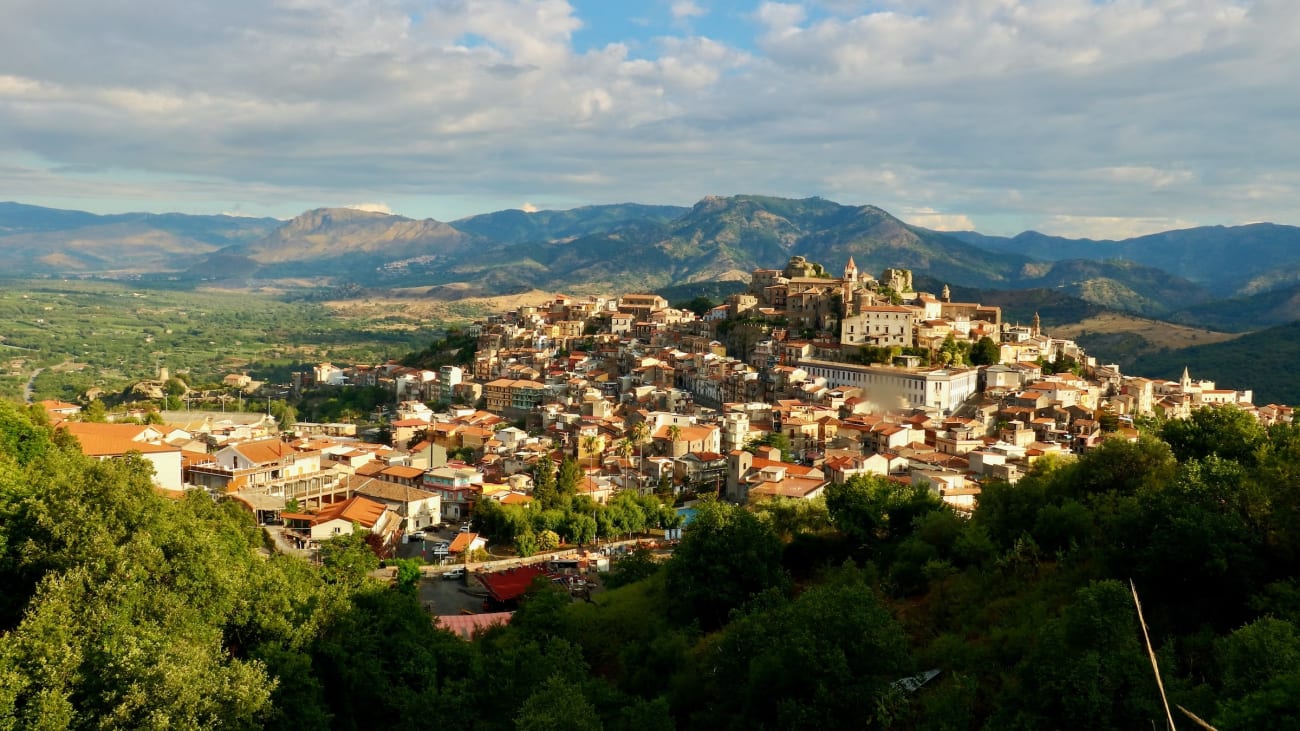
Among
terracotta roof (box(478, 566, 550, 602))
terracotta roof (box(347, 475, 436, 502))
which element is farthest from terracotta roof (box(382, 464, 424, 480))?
terracotta roof (box(478, 566, 550, 602))

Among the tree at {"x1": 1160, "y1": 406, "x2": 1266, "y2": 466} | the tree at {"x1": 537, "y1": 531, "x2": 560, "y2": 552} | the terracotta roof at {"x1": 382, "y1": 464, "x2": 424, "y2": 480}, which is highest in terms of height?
the tree at {"x1": 1160, "y1": 406, "x2": 1266, "y2": 466}

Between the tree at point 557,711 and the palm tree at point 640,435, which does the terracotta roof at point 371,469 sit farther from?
the tree at point 557,711

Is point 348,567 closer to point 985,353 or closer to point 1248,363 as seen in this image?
point 985,353

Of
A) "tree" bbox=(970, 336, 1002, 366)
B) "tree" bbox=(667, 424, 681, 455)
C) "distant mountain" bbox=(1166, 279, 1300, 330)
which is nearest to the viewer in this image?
"tree" bbox=(667, 424, 681, 455)

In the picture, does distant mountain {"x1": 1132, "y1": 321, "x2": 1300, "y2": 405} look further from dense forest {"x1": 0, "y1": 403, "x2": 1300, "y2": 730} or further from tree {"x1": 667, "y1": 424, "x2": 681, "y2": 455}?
dense forest {"x1": 0, "y1": 403, "x2": 1300, "y2": 730}

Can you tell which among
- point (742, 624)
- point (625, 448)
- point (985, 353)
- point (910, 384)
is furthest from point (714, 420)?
point (742, 624)

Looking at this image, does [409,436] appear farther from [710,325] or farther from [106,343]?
[106,343]
